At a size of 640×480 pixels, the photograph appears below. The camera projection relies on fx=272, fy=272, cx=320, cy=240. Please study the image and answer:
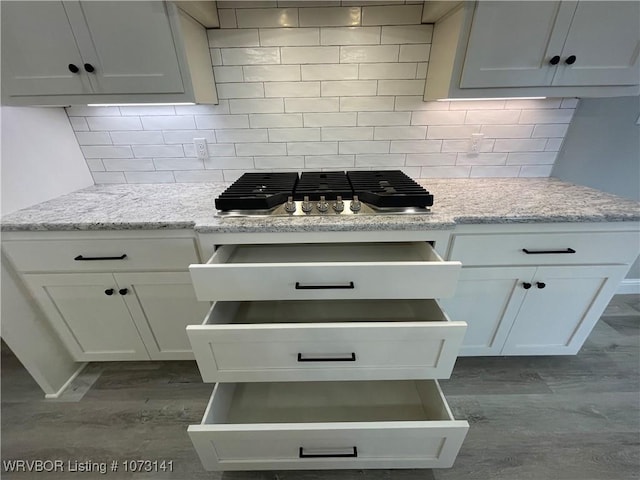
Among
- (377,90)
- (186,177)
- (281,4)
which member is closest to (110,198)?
(186,177)

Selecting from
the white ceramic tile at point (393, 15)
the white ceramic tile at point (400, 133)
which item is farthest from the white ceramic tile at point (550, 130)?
the white ceramic tile at point (393, 15)

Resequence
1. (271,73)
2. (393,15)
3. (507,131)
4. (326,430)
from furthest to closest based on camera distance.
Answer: (507,131), (271,73), (393,15), (326,430)

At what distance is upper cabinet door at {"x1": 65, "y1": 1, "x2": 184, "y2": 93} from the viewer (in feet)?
3.22

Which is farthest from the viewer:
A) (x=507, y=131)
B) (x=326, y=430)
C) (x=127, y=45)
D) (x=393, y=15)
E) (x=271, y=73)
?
(x=507, y=131)

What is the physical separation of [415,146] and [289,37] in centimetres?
83

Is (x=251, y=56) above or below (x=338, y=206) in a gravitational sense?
above

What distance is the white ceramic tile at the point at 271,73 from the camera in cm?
134

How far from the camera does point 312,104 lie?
1.42 m

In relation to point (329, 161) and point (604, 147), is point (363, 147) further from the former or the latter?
point (604, 147)

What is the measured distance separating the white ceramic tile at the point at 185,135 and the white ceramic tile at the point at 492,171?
1.47m

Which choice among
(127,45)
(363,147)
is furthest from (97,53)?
(363,147)

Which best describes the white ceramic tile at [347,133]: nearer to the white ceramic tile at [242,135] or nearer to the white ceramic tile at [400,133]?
the white ceramic tile at [400,133]

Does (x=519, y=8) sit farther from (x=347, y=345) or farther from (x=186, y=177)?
(x=186, y=177)

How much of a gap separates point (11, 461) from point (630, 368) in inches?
118
